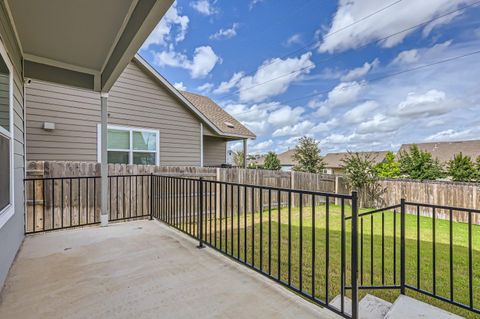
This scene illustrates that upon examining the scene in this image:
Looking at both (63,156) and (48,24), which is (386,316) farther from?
(63,156)

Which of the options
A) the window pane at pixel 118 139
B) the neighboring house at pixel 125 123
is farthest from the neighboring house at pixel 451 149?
the window pane at pixel 118 139

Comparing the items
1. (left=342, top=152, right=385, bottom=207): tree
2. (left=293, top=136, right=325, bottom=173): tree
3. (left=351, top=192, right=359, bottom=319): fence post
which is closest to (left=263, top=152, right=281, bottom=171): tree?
(left=293, top=136, right=325, bottom=173): tree

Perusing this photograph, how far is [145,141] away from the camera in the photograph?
6.67 meters

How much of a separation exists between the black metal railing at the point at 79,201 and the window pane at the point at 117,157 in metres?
0.95

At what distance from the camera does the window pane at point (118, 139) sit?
239 inches

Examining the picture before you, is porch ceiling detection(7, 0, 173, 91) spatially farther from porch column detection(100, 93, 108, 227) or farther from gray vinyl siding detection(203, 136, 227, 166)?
gray vinyl siding detection(203, 136, 227, 166)

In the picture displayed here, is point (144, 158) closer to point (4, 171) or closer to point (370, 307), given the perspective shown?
point (4, 171)

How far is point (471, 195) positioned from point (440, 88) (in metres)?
8.65

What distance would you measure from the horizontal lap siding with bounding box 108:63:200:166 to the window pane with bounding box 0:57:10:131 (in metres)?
3.49

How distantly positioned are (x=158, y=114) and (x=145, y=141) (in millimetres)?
866

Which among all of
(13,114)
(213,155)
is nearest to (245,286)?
(13,114)

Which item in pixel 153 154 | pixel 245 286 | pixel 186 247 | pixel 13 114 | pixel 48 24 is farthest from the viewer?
pixel 153 154

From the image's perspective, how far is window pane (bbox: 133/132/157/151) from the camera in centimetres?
650

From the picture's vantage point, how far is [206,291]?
6.95ft
